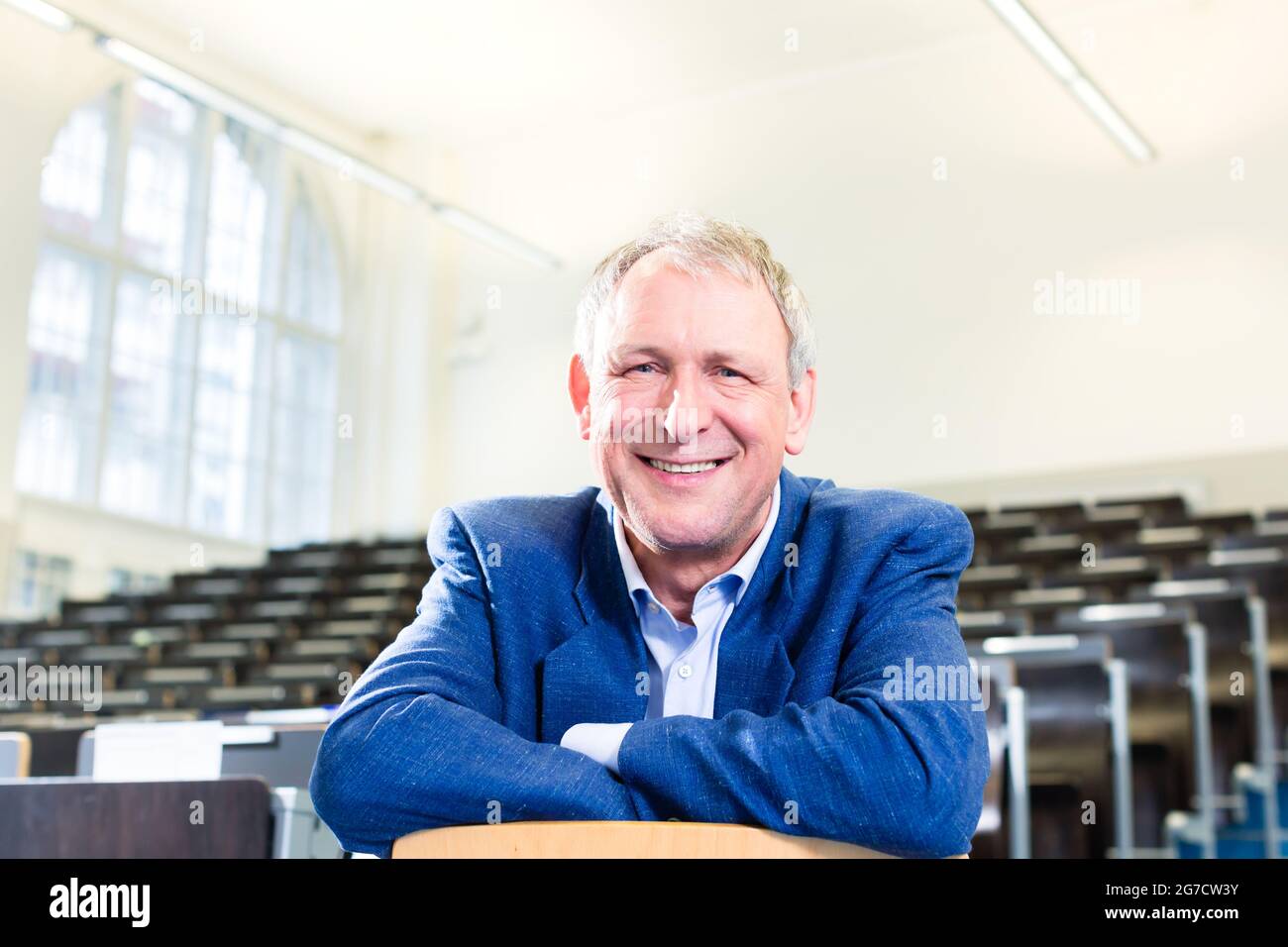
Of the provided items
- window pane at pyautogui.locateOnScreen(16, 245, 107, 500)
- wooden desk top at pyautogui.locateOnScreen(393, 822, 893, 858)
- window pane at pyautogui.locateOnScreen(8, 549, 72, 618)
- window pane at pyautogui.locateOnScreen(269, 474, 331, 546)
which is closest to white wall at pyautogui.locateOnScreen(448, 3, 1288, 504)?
window pane at pyautogui.locateOnScreen(269, 474, 331, 546)

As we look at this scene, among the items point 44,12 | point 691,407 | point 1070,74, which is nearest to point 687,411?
point 691,407

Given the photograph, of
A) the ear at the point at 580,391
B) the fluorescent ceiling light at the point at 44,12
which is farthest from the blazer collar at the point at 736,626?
the fluorescent ceiling light at the point at 44,12

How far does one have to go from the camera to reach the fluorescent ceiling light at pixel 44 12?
24.7 ft

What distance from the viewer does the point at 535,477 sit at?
12.0 m

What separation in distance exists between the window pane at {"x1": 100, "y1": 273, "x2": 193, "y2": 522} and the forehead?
397 inches

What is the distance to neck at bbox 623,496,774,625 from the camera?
5.25ft

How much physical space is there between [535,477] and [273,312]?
2805 mm

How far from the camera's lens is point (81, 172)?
35.1ft

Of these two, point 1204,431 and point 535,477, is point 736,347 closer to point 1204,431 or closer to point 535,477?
point 1204,431

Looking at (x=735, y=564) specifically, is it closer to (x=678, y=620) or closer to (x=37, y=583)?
(x=678, y=620)

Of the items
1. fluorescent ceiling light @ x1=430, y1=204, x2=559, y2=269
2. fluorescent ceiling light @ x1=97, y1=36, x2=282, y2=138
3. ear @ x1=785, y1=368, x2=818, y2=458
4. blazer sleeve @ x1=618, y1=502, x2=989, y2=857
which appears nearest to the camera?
blazer sleeve @ x1=618, y1=502, x2=989, y2=857

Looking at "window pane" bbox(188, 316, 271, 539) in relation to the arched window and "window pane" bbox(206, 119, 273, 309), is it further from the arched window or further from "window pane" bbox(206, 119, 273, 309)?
"window pane" bbox(206, 119, 273, 309)
